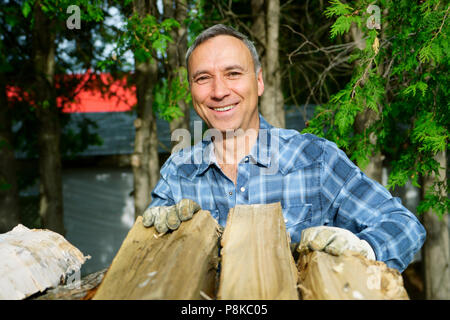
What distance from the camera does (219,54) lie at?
219cm

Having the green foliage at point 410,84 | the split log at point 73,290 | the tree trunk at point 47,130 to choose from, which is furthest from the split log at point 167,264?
the tree trunk at point 47,130

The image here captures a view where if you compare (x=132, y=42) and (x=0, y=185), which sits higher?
(x=132, y=42)

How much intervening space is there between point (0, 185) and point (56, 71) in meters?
2.95

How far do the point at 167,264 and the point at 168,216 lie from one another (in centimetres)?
31

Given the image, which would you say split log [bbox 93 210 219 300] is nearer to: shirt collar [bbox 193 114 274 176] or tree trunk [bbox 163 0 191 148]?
shirt collar [bbox 193 114 274 176]

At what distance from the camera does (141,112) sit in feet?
19.5

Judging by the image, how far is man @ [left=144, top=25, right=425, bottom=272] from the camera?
6.90 ft

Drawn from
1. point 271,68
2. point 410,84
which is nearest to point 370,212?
point 410,84

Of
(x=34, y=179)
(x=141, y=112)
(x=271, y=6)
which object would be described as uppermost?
(x=271, y=6)

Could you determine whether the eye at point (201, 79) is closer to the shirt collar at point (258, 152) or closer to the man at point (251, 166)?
the man at point (251, 166)

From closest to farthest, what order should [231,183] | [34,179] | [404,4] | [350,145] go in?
[231,183] → [404,4] → [350,145] → [34,179]

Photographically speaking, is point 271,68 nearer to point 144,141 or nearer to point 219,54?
point 144,141

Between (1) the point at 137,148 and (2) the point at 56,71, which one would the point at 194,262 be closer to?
(1) the point at 137,148

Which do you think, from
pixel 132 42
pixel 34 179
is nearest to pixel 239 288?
pixel 132 42
